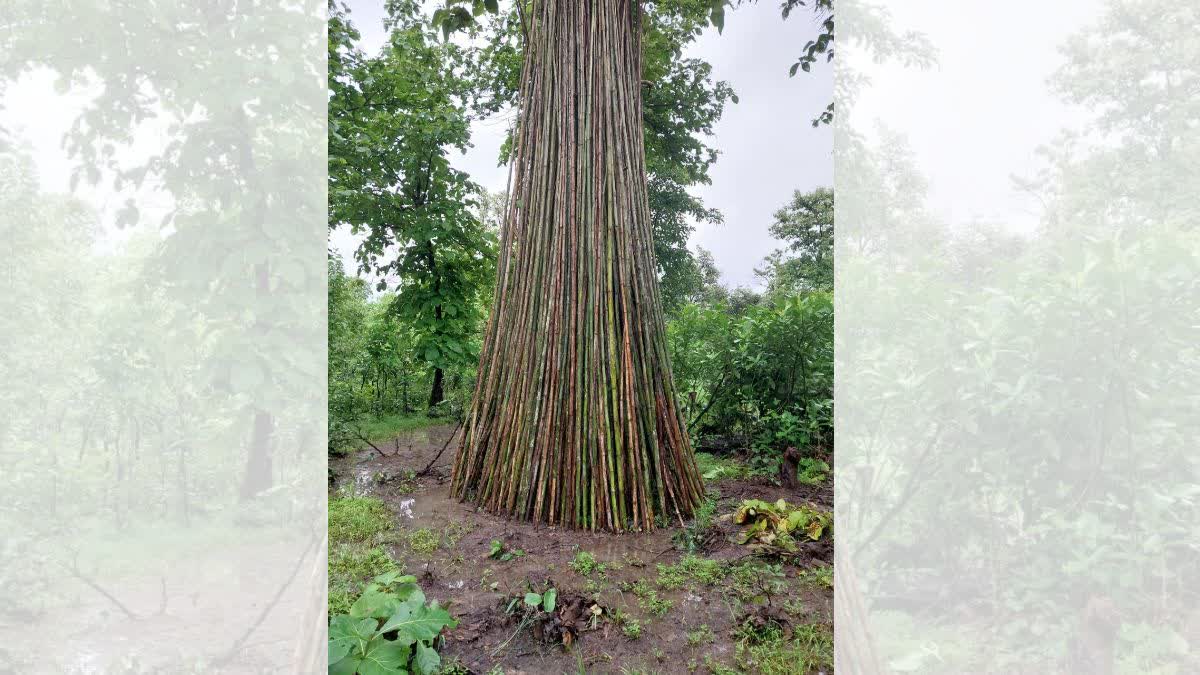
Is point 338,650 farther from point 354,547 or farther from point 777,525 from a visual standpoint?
point 777,525

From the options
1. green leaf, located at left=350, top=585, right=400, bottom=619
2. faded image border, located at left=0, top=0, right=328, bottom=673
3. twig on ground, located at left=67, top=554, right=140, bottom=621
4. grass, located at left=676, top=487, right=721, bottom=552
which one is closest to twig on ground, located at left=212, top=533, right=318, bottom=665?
faded image border, located at left=0, top=0, right=328, bottom=673

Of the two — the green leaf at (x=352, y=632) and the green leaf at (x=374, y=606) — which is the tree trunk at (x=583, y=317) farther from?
the green leaf at (x=352, y=632)

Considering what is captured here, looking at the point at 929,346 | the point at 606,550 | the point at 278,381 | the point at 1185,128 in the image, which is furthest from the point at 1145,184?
the point at 606,550

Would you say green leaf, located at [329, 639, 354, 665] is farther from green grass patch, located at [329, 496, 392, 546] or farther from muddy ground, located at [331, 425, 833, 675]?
green grass patch, located at [329, 496, 392, 546]

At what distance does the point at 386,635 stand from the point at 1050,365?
5.13 feet

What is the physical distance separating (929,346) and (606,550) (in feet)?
5.72

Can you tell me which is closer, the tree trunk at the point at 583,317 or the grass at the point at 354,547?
the grass at the point at 354,547

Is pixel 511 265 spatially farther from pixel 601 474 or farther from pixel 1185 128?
pixel 1185 128

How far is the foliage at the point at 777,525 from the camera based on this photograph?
7.33 feet

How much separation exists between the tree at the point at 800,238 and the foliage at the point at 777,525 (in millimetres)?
6654

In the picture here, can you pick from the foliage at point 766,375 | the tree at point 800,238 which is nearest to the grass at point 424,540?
the foliage at point 766,375

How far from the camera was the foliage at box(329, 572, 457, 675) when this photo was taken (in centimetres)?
126

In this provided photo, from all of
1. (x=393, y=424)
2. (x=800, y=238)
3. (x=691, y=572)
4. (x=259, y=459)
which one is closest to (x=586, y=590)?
(x=691, y=572)

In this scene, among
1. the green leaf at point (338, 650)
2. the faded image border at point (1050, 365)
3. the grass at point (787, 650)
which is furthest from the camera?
the grass at point (787, 650)
